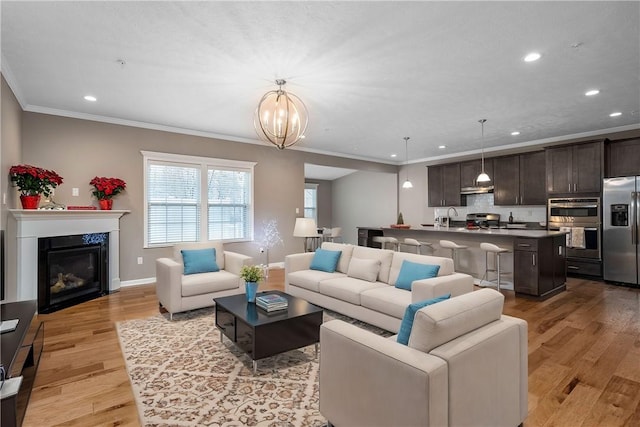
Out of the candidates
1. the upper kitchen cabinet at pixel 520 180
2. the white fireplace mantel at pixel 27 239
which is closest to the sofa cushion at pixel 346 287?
the white fireplace mantel at pixel 27 239

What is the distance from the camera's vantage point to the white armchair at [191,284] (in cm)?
377

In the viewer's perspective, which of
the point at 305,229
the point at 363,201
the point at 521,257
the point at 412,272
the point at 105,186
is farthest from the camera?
the point at 363,201

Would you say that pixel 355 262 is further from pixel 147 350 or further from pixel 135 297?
pixel 135 297

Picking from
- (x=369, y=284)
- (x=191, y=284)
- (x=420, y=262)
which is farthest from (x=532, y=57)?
(x=191, y=284)

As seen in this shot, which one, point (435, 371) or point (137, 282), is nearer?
point (435, 371)

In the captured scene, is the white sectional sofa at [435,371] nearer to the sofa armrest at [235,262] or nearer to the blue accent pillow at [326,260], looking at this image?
the blue accent pillow at [326,260]

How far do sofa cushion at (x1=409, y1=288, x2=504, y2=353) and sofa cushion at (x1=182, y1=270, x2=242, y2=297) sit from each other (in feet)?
9.81

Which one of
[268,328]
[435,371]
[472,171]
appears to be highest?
[472,171]

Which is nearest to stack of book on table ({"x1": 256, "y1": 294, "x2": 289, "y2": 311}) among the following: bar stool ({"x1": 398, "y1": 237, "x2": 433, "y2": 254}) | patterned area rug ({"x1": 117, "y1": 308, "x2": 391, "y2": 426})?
patterned area rug ({"x1": 117, "y1": 308, "x2": 391, "y2": 426})

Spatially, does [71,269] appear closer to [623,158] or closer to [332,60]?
[332,60]

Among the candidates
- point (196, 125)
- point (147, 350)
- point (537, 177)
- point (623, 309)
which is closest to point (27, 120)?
point (196, 125)

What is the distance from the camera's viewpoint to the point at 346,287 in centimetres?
367

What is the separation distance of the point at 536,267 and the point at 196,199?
221 inches

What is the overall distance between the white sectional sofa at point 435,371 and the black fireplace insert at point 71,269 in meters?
4.12
